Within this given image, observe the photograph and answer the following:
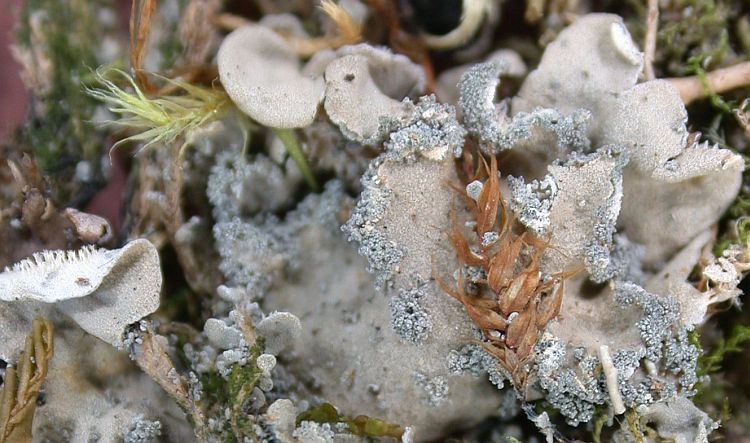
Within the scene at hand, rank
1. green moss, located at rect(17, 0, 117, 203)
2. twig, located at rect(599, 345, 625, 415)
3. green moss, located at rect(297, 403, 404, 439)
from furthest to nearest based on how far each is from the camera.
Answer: green moss, located at rect(17, 0, 117, 203) → green moss, located at rect(297, 403, 404, 439) → twig, located at rect(599, 345, 625, 415)

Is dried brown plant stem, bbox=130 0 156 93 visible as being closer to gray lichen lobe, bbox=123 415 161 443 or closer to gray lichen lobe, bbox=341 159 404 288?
gray lichen lobe, bbox=341 159 404 288

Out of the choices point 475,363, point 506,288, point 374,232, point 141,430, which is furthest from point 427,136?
point 141,430

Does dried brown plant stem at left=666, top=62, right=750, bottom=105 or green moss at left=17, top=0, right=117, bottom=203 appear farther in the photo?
green moss at left=17, top=0, right=117, bottom=203

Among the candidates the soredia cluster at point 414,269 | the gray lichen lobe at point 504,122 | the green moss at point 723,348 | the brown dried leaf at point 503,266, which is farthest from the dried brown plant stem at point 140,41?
the green moss at point 723,348

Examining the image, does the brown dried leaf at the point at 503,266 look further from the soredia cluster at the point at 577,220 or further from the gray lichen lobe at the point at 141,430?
the gray lichen lobe at the point at 141,430

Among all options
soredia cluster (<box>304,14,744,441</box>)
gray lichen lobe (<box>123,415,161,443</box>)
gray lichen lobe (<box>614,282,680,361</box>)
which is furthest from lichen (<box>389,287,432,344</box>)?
gray lichen lobe (<box>123,415,161,443</box>)

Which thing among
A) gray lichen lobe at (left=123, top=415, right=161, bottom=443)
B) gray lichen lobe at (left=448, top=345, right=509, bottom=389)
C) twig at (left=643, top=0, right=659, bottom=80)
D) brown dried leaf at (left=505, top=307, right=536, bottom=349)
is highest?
twig at (left=643, top=0, right=659, bottom=80)

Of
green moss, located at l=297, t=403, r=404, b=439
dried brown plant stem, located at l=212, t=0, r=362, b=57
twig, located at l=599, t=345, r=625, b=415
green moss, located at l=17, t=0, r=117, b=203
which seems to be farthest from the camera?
Answer: green moss, located at l=17, t=0, r=117, b=203

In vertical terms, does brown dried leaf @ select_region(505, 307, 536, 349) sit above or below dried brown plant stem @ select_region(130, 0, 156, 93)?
below

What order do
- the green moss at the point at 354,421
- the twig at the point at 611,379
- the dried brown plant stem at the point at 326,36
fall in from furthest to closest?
1. the dried brown plant stem at the point at 326,36
2. the green moss at the point at 354,421
3. the twig at the point at 611,379
